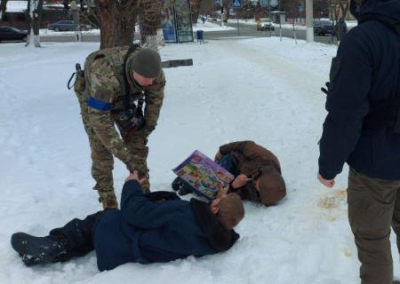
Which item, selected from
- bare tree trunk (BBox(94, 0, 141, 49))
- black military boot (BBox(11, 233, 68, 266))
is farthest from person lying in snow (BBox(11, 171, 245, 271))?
bare tree trunk (BBox(94, 0, 141, 49))

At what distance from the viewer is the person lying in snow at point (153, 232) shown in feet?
9.84

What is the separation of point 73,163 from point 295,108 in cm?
391

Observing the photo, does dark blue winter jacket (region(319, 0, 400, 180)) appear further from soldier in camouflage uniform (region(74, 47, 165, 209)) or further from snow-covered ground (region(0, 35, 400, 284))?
soldier in camouflage uniform (region(74, 47, 165, 209))

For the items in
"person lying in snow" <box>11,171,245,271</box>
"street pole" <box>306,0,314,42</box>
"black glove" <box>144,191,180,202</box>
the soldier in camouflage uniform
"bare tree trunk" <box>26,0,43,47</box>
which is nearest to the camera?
"person lying in snow" <box>11,171,245,271</box>

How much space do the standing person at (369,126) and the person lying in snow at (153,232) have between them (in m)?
0.93

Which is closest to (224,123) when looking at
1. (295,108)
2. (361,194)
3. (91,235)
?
(295,108)

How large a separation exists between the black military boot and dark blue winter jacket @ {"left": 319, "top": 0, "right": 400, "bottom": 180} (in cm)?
200

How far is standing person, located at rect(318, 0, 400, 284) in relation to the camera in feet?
6.34

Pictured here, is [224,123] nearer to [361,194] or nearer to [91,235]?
[91,235]

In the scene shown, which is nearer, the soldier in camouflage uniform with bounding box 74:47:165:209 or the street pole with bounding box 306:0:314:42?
the soldier in camouflage uniform with bounding box 74:47:165:209

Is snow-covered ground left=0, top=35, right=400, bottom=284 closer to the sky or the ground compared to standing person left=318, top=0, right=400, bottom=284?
closer to the ground

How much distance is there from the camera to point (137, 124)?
13.1 feet

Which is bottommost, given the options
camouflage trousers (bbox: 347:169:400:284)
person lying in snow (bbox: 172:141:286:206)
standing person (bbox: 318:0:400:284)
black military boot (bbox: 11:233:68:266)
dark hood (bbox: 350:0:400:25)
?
black military boot (bbox: 11:233:68:266)

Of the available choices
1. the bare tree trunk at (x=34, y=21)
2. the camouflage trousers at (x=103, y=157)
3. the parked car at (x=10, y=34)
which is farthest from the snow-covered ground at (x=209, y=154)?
the parked car at (x=10, y=34)
